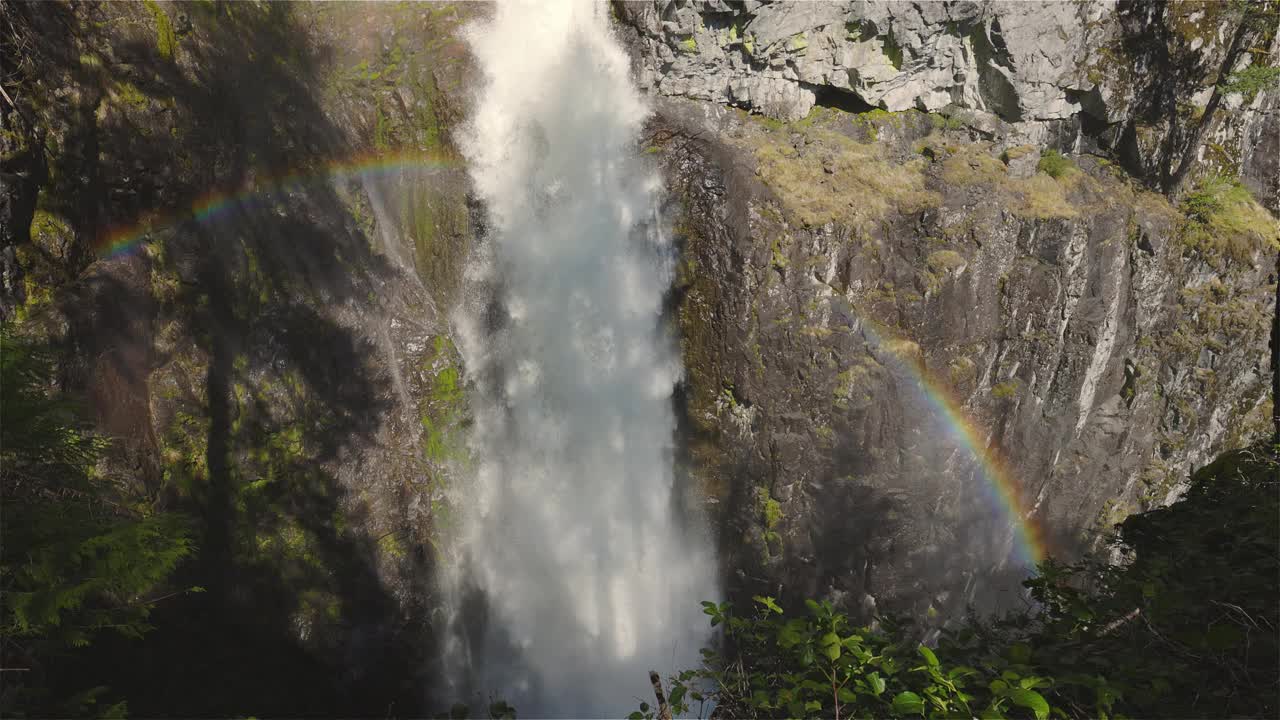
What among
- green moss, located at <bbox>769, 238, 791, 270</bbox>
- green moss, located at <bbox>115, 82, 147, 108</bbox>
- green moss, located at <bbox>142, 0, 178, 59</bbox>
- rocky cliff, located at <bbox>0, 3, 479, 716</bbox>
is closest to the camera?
rocky cliff, located at <bbox>0, 3, 479, 716</bbox>

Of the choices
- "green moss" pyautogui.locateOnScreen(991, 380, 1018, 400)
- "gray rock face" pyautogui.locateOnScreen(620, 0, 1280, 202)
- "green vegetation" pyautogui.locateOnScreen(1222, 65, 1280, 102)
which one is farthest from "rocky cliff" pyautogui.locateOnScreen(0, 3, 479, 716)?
"green vegetation" pyautogui.locateOnScreen(1222, 65, 1280, 102)

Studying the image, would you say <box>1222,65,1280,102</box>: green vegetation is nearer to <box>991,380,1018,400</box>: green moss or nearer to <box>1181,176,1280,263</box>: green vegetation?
<box>1181,176,1280,263</box>: green vegetation

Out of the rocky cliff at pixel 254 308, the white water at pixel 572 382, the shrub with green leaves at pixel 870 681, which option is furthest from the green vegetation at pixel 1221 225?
the shrub with green leaves at pixel 870 681

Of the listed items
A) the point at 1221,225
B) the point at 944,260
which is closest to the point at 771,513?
the point at 944,260

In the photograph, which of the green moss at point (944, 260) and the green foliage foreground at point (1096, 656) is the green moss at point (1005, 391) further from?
the green foliage foreground at point (1096, 656)

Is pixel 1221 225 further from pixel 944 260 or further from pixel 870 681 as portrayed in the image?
pixel 870 681

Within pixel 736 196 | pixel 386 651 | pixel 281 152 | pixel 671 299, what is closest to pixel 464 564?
pixel 386 651

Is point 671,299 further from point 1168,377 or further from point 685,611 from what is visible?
point 1168,377
